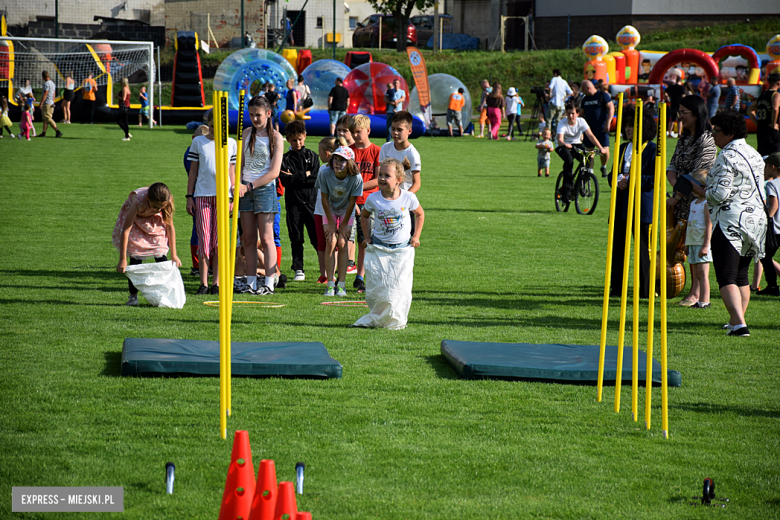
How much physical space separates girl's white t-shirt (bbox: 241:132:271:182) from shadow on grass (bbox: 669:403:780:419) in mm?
4578

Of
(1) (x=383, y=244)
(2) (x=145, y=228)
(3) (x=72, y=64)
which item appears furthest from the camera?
(3) (x=72, y=64)

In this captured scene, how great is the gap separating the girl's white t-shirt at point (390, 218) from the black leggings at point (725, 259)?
2.45 meters

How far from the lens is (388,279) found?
6.85 metres

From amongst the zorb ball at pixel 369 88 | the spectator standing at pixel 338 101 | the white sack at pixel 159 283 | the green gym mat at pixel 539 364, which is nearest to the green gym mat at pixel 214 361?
the green gym mat at pixel 539 364

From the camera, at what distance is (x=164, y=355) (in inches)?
218

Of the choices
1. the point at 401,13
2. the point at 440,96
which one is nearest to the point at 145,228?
the point at 440,96

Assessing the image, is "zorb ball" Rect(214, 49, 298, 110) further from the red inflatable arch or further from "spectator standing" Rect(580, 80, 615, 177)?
the red inflatable arch

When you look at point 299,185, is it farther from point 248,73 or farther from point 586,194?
point 248,73

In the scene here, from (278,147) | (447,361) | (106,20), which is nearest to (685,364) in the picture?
(447,361)

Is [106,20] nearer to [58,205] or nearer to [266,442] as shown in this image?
[58,205]

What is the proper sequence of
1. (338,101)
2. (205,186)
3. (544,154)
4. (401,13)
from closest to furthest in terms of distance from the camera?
(205,186)
(544,154)
(338,101)
(401,13)

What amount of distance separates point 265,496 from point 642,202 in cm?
616

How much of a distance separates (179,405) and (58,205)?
10431mm

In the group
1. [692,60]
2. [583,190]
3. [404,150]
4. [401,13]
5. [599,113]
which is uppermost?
[401,13]
